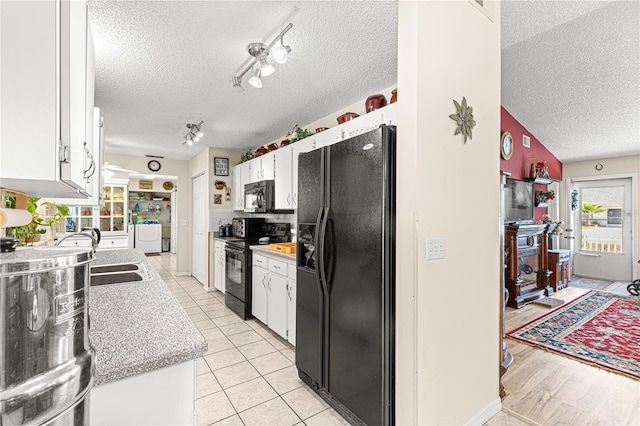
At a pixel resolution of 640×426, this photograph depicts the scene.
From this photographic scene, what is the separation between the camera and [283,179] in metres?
3.79

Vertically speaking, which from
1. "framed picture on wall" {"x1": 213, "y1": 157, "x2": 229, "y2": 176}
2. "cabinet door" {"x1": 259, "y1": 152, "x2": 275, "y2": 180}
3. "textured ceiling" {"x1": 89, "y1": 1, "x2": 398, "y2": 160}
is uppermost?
"textured ceiling" {"x1": 89, "y1": 1, "x2": 398, "y2": 160}

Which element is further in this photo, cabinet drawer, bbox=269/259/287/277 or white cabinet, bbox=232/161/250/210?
white cabinet, bbox=232/161/250/210

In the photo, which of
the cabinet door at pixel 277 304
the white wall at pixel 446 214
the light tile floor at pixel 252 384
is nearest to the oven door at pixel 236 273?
the light tile floor at pixel 252 384

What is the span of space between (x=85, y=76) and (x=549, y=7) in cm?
252

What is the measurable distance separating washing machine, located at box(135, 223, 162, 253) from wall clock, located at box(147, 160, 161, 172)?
163 inches

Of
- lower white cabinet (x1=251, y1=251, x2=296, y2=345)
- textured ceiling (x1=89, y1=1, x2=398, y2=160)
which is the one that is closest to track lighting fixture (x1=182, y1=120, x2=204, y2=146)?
textured ceiling (x1=89, y1=1, x2=398, y2=160)

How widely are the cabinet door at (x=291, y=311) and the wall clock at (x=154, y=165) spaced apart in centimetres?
467

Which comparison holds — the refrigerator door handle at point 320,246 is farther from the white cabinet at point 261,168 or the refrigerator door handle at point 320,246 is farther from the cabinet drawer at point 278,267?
the white cabinet at point 261,168

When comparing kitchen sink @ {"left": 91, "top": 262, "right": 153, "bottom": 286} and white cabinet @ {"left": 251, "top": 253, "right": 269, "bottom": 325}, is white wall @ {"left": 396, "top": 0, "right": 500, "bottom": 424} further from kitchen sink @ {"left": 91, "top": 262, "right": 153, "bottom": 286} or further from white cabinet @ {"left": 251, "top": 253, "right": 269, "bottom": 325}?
white cabinet @ {"left": 251, "top": 253, "right": 269, "bottom": 325}

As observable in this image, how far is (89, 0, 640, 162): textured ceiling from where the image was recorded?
1.84 metres

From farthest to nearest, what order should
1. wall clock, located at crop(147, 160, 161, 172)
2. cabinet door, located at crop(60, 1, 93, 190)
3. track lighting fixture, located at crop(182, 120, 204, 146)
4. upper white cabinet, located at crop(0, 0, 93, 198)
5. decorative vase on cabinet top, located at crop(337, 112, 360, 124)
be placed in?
wall clock, located at crop(147, 160, 161, 172) < track lighting fixture, located at crop(182, 120, 204, 146) < decorative vase on cabinet top, located at crop(337, 112, 360, 124) < cabinet door, located at crop(60, 1, 93, 190) < upper white cabinet, located at crop(0, 0, 93, 198)

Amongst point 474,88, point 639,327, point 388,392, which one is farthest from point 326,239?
point 639,327

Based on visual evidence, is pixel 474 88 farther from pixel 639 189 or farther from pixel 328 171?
pixel 639 189

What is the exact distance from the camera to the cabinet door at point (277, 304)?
3061 mm
